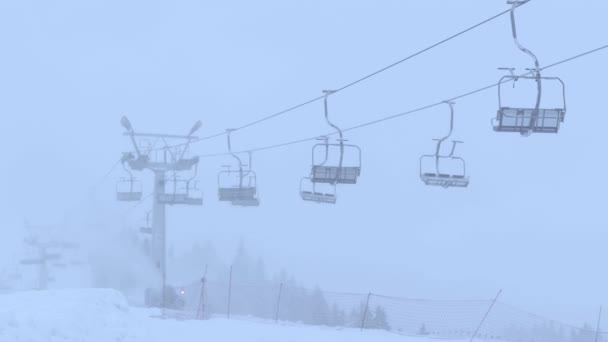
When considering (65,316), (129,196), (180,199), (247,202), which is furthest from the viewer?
(129,196)

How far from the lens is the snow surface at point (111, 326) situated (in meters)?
14.3

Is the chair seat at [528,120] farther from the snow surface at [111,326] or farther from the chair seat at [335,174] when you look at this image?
the snow surface at [111,326]

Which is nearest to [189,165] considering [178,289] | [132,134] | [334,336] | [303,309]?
[132,134]

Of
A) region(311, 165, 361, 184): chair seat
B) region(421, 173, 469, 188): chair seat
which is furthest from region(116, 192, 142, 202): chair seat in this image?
region(421, 173, 469, 188): chair seat

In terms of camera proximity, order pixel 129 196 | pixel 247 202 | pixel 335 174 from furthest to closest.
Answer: pixel 129 196
pixel 247 202
pixel 335 174

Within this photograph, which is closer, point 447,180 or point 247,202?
point 447,180

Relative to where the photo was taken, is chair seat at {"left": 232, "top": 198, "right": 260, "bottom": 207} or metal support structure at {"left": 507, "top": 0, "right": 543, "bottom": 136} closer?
metal support structure at {"left": 507, "top": 0, "right": 543, "bottom": 136}

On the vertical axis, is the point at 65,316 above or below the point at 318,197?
below

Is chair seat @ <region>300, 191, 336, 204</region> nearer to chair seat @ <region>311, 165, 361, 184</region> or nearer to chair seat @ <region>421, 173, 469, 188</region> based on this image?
chair seat @ <region>311, 165, 361, 184</region>

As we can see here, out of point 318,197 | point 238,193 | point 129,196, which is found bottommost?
point 318,197

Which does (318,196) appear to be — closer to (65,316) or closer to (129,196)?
(65,316)

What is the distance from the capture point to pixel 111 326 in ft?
57.1

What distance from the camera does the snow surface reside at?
14344 millimetres

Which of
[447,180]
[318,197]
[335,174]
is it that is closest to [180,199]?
[318,197]
